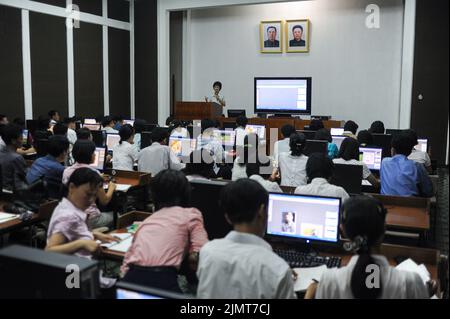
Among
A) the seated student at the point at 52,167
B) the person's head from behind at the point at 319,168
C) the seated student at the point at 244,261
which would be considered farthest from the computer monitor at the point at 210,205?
the seated student at the point at 52,167

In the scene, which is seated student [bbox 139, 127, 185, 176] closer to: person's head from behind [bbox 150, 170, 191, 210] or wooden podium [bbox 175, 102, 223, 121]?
person's head from behind [bbox 150, 170, 191, 210]

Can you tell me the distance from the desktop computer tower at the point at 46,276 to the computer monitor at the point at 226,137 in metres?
5.98

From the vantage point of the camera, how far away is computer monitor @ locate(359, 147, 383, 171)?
5.53 m

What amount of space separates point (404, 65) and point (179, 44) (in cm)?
576

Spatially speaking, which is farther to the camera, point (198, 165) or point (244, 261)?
point (198, 165)

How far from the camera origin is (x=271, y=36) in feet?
37.3

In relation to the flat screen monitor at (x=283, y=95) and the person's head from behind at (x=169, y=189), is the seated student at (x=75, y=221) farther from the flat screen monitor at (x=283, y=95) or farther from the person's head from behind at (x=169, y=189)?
the flat screen monitor at (x=283, y=95)

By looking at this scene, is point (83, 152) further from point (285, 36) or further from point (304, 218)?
point (285, 36)

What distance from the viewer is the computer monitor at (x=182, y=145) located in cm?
646

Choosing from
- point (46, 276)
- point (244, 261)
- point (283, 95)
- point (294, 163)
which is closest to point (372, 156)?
point (294, 163)

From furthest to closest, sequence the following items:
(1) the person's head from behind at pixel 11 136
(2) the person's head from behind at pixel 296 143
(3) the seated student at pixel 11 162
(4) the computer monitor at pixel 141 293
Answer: (1) the person's head from behind at pixel 11 136 < (2) the person's head from behind at pixel 296 143 < (3) the seated student at pixel 11 162 < (4) the computer monitor at pixel 141 293

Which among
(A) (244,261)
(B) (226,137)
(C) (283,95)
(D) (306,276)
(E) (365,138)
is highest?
(C) (283,95)

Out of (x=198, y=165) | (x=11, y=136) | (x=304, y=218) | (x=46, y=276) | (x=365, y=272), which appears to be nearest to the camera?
(x=46, y=276)

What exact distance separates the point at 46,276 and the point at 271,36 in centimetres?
1087
